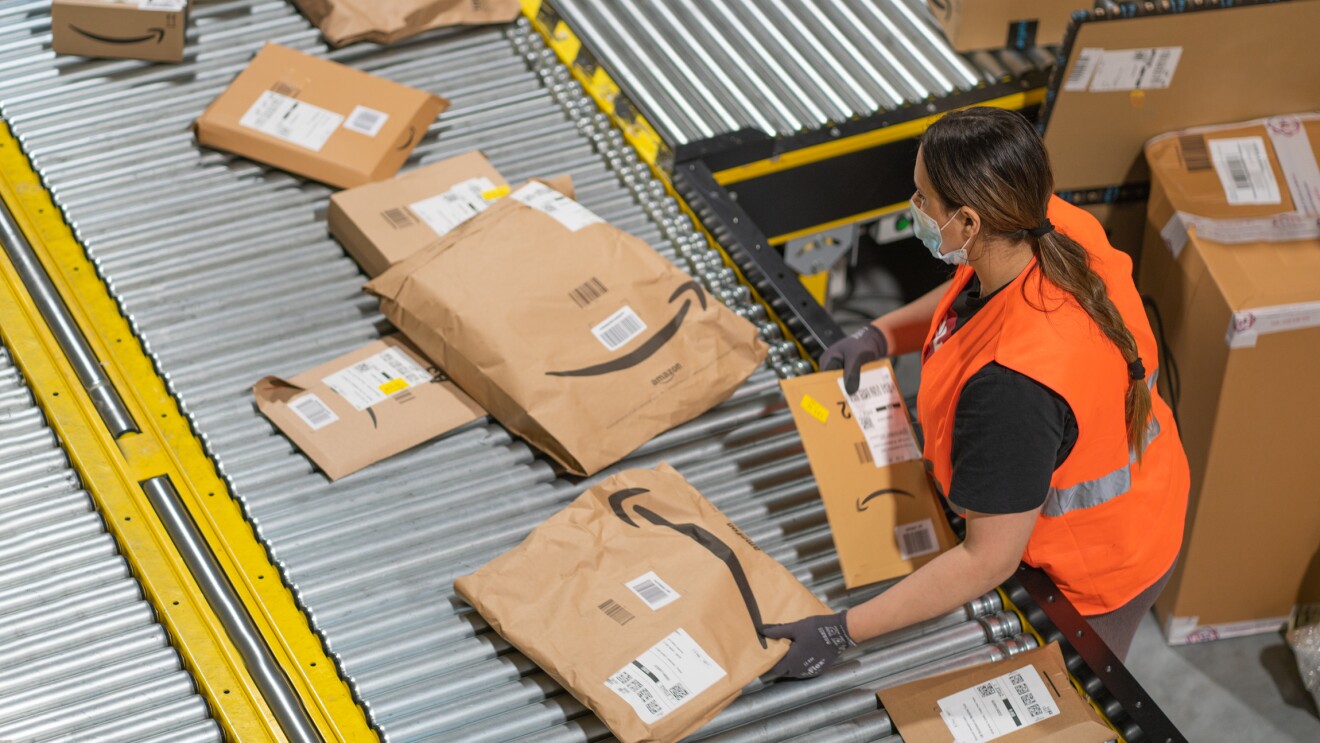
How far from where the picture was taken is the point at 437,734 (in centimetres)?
247

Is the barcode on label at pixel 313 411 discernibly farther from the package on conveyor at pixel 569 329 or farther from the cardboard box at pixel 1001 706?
the cardboard box at pixel 1001 706

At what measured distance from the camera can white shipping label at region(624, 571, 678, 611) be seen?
99.7 inches

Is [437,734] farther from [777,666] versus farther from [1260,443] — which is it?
[1260,443]

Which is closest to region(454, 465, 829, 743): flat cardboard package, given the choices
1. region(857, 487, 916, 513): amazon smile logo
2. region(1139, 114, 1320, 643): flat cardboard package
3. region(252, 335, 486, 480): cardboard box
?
region(857, 487, 916, 513): amazon smile logo

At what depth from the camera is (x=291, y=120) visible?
3658 mm

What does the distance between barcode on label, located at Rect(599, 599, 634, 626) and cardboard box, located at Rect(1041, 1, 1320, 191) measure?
186 centimetres

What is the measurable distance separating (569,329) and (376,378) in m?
0.45

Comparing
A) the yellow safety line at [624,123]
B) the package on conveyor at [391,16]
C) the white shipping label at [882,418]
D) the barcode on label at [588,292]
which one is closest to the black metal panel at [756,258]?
the yellow safety line at [624,123]

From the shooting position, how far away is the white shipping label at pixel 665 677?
7.83 ft

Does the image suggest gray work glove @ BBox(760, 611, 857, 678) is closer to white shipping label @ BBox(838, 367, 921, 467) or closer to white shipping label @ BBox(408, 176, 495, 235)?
white shipping label @ BBox(838, 367, 921, 467)

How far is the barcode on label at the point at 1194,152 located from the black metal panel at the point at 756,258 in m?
1.19

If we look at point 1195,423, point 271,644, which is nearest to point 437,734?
point 271,644

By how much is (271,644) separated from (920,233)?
55.5 inches

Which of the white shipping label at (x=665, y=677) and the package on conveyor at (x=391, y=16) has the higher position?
the package on conveyor at (x=391, y=16)
